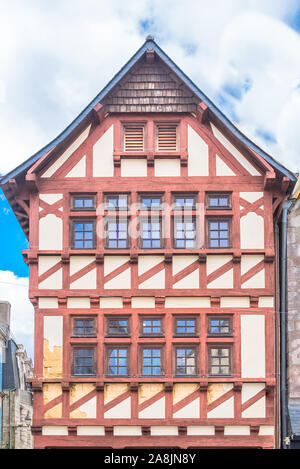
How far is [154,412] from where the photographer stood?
19.0 metres

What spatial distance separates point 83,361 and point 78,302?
1334 millimetres

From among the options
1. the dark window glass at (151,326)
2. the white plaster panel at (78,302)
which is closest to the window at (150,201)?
the white plaster panel at (78,302)

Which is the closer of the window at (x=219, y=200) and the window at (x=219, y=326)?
the window at (x=219, y=326)

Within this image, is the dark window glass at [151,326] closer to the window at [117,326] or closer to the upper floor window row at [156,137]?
the window at [117,326]

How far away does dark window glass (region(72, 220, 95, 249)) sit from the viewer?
65.4ft

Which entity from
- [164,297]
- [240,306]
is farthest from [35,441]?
[240,306]

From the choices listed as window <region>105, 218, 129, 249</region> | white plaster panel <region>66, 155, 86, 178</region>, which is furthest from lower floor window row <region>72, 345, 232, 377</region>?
white plaster panel <region>66, 155, 86, 178</region>

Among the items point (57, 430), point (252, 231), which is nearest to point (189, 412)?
point (57, 430)

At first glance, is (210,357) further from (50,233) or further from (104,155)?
(104,155)

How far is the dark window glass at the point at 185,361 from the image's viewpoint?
63.3ft

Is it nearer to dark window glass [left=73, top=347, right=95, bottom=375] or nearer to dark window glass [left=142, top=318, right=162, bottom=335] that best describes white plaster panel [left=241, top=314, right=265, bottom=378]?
dark window glass [left=142, top=318, right=162, bottom=335]

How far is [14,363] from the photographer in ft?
107

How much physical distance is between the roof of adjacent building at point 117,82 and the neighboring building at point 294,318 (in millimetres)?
1646
